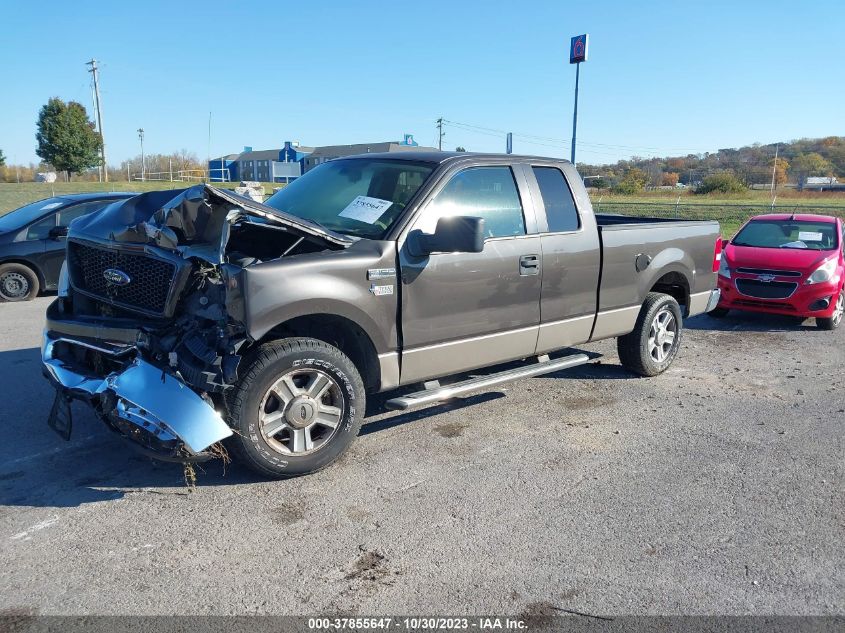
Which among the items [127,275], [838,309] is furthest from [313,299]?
[838,309]

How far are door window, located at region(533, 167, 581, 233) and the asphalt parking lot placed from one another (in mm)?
1541

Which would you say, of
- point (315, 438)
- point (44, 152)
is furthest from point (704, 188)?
point (44, 152)

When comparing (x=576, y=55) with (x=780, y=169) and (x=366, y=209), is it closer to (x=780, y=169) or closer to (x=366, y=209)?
(x=366, y=209)

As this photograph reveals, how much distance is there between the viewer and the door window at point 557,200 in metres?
5.54

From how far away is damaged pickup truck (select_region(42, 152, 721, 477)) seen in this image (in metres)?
3.92

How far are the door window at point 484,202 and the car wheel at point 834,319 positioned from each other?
20.4 feet

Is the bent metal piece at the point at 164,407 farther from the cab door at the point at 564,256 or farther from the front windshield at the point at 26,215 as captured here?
the front windshield at the point at 26,215

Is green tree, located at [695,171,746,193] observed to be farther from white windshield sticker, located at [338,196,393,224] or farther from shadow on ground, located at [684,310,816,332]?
white windshield sticker, located at [338,196,393,224]

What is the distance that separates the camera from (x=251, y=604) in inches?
120

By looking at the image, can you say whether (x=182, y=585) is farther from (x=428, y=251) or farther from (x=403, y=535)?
(x=428, y=251)

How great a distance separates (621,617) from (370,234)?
278 cm

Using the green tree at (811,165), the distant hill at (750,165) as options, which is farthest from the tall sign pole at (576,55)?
the green tree at (811,165)

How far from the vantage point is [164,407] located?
12.2 feet

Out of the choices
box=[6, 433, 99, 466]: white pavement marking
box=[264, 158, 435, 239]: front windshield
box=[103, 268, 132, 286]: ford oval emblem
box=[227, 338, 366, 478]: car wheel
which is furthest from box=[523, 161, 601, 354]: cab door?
box=[6, 433, 99, 466]: white pavement marking
